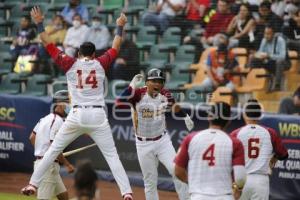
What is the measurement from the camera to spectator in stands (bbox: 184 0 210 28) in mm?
18484

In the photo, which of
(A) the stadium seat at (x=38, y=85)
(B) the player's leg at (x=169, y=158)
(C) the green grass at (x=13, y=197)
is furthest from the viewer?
(A) the stadium seat at (x=38, y=85)

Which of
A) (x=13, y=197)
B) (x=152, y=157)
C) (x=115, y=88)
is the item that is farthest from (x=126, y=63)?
(x=152, y=157)

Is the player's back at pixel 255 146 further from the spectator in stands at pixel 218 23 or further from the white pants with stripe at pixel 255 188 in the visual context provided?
the spectator in stands at pixel 218 23

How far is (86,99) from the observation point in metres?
11.3

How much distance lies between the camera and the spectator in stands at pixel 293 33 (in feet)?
53.6

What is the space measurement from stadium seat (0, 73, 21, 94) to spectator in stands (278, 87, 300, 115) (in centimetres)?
683

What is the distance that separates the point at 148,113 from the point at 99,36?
767cm

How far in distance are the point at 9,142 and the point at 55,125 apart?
566 cm

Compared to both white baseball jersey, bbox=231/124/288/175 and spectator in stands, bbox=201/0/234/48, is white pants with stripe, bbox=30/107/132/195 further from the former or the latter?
spectator in stands, bbox=201/0/234/48

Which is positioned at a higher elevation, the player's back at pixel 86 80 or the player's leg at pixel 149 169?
the player's back at pixel 86 80

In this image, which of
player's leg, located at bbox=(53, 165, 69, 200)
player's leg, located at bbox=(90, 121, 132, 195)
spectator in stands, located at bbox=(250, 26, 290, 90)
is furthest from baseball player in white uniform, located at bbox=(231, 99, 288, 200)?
spectator in stands, located at bbox=(250, 26, 290, 90)

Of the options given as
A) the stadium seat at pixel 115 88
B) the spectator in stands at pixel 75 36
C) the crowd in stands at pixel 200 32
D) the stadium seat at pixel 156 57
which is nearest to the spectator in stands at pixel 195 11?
the crowd in stands at pixel 200 32

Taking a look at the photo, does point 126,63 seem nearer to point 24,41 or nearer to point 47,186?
point 24,41

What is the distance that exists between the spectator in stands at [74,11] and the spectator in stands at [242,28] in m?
3.92
